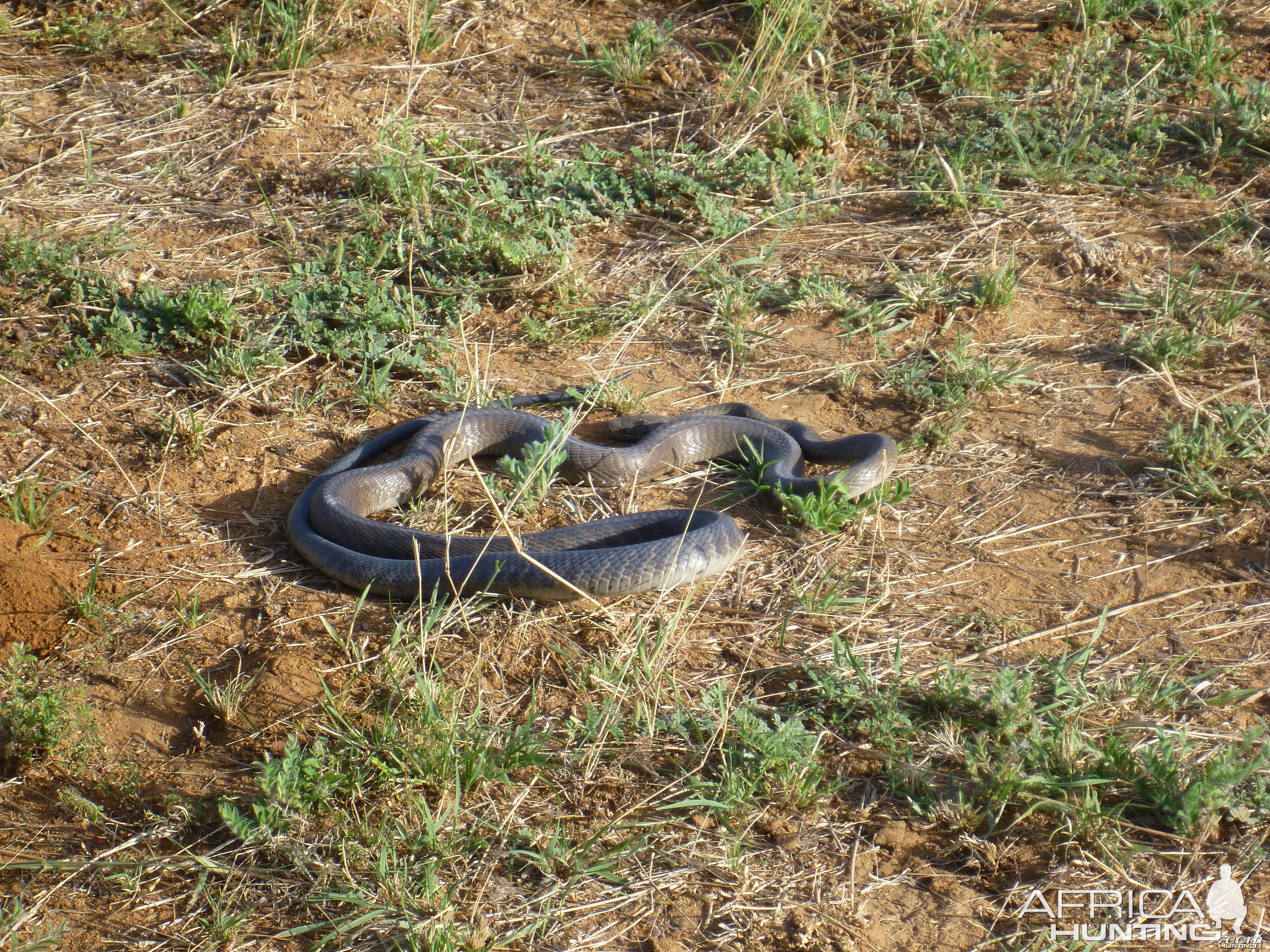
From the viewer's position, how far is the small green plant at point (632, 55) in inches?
286

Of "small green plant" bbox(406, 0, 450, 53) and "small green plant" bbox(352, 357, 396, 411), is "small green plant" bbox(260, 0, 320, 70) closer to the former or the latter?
"small green plant" bbox(406, 0, 450, 53)

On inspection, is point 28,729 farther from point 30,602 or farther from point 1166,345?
point 1166,345

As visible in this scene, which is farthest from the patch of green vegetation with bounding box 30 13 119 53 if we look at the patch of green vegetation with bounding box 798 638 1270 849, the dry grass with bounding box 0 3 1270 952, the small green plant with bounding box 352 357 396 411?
the patch of green vegetation with bounding box 798 638 1270 849

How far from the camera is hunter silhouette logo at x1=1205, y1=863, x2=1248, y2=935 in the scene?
9.17 feet

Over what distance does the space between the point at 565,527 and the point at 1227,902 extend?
268 centimetres

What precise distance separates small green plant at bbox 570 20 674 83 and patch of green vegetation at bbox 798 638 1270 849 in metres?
5.14

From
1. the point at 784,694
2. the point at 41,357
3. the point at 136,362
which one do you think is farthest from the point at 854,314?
the point at 41,357

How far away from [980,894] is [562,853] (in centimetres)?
122

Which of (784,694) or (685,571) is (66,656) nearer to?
(685,571)

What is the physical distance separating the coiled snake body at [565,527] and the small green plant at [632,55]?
128 inches

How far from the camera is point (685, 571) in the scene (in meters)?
4.02

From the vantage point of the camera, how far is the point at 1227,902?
284 cm

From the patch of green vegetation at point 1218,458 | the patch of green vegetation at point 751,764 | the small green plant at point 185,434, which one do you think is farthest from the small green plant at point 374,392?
the patch of green vegetation at point 1218,458

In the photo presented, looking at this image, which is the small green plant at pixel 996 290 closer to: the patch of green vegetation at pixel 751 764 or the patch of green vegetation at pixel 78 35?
the patch of green vegetation at pixel 751 764
